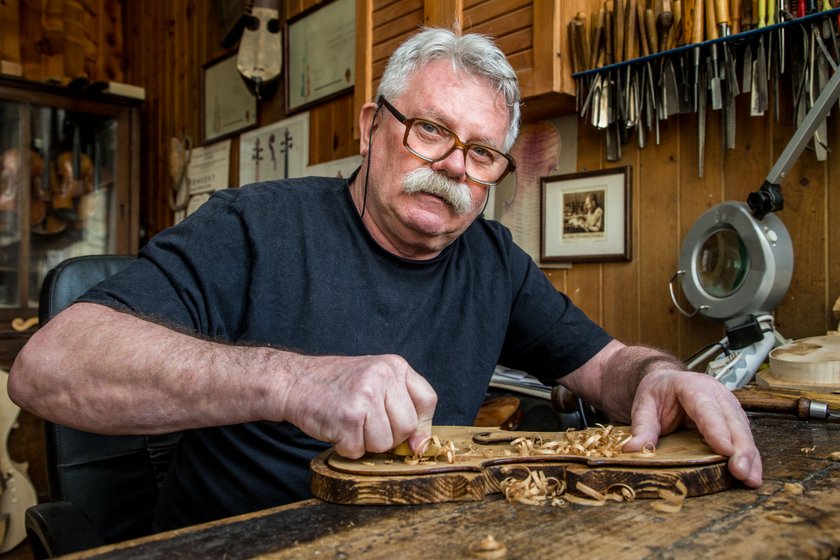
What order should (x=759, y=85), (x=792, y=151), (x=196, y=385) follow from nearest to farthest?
(x=196, y=385), (x=792, y=151), (x=759, y=85)

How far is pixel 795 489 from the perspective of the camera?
805 mm

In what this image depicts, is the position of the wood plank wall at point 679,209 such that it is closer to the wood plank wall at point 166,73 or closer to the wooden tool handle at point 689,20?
the wooden tool handle at point 689,20

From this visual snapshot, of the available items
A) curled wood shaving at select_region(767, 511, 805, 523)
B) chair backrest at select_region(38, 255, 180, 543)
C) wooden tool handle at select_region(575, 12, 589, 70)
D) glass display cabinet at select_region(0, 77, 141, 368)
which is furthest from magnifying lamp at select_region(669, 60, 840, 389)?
glass display cabinet at select_region(0, 77, 141, 368)

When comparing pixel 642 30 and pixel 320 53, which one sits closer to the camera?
pixel 642 30

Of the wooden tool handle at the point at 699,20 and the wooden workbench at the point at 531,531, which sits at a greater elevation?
the wooden tool handle at the point at 699,20

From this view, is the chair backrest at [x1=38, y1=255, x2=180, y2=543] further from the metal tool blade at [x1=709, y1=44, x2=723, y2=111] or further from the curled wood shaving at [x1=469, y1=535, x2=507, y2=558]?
the metal tool blade at [x1=709, y1=44, x2=723, y2=111]

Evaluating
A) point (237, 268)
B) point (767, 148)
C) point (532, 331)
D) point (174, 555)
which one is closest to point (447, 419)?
point (532, 331)

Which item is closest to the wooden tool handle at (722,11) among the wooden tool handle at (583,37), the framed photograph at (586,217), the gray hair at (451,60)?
the wooden tool handle at (583,37)

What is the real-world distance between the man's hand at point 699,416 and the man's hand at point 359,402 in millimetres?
321

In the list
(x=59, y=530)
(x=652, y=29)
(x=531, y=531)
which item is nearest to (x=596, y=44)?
(x=652, y=29)

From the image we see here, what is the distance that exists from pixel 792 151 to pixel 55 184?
377cm

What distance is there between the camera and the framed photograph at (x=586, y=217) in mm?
2053

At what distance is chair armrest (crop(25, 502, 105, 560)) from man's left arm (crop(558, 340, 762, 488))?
88 centimetres

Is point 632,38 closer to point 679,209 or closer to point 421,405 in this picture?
point 679,209
